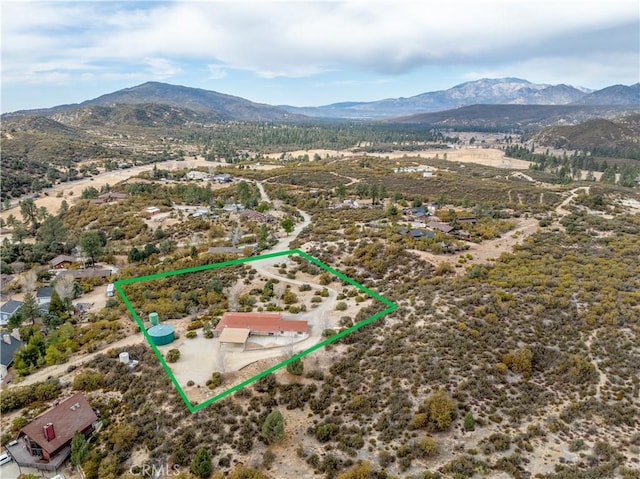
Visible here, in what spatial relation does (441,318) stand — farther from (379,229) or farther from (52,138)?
(52,138)

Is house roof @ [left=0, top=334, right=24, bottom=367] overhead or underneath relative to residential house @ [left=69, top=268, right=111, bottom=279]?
overhead

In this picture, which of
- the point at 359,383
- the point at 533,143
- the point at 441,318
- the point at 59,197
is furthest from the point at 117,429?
the point at 533,143

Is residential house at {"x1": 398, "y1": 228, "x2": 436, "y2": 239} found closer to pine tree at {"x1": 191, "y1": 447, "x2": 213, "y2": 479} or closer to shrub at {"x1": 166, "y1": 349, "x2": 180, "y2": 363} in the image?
pine tree at {"x1": 191, "y1": 447, "x2": 213, "y2": 479}

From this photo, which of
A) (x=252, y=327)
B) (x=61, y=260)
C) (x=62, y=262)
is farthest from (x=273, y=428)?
(x=61, y=260)

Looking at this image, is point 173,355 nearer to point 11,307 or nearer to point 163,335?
point 163,335

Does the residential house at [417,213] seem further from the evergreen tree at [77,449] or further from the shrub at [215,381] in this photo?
the evergreen tree at [77,449]

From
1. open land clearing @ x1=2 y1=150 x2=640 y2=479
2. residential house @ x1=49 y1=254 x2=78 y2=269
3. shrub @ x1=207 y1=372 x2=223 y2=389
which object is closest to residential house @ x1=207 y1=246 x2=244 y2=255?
open land clearing @ x1=2 y1=150 x2=640 y2=479

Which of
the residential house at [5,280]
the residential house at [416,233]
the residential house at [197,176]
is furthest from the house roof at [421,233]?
the residential house at [197,176]
